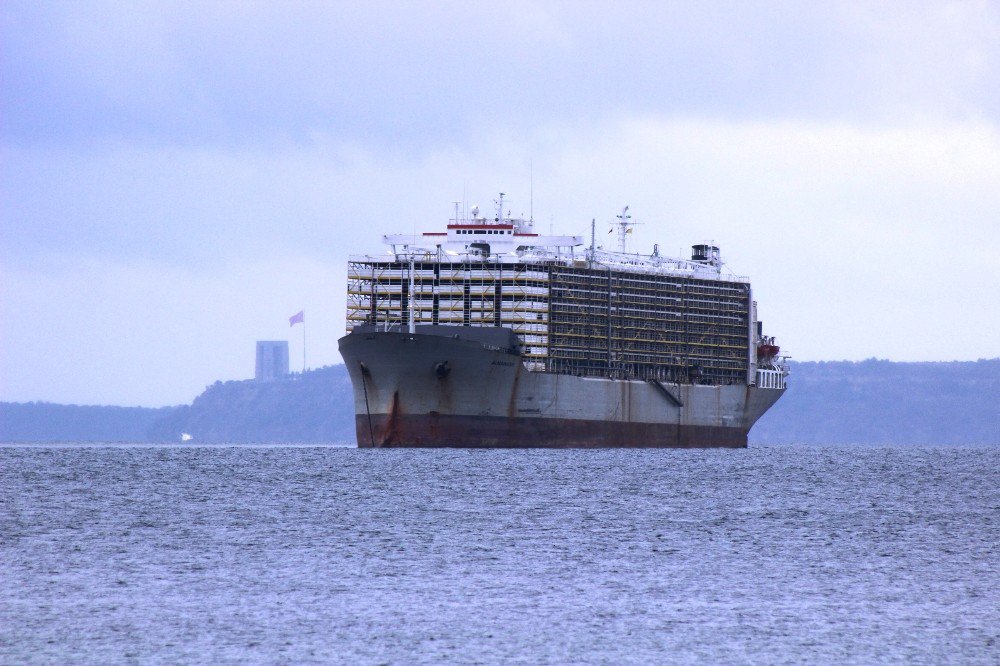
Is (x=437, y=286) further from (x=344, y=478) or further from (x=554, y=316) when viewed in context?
(x=344, y=478)

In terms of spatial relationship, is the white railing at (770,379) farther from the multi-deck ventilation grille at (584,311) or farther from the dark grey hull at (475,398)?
the dark grey hull at (475,398)

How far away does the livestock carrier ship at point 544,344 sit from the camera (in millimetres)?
100500

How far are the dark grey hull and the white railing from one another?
645 inches

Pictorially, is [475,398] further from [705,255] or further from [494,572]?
[494,572]

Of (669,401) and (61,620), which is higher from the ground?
(669,401)

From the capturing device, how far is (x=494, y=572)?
4462 centimetres

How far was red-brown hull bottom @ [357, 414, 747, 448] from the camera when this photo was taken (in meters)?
101

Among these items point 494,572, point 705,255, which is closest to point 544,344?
point 705,255

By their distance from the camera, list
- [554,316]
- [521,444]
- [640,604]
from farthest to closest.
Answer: [554,316] < [521,444] < [640,604]

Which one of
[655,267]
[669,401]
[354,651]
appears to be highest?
[655,267]

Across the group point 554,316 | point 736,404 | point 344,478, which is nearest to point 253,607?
point 344,478

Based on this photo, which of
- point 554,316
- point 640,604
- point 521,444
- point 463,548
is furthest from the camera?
point 554,316

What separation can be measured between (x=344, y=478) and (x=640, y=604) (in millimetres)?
43587

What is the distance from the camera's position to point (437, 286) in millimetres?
110188
